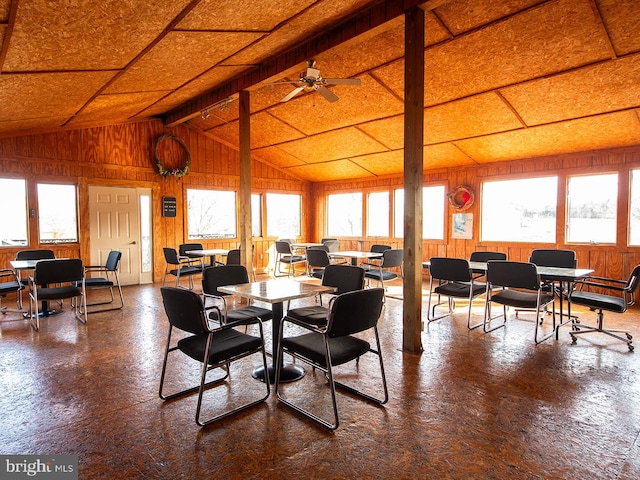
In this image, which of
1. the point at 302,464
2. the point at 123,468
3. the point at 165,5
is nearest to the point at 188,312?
the point at 123,468

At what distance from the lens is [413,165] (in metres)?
3.45

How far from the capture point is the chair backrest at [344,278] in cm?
332

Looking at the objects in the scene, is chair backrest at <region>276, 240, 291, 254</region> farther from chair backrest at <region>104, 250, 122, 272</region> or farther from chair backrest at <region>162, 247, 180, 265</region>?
chair backrest at <region>104, 250, 122, 272</region>

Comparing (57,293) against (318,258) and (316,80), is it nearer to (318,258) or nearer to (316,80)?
(318,258)

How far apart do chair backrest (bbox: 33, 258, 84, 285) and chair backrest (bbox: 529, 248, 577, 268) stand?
18.3ft

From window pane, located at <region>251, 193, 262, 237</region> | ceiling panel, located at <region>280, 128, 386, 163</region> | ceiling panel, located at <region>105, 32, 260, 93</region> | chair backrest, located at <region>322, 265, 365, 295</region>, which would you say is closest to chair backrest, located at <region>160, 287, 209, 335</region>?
chair backrest, located at <region>322, 265, 365, 295</region>

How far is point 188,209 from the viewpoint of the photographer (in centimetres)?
813

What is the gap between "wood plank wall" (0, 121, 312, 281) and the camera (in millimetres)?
6328

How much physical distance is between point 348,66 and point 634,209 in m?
4.60

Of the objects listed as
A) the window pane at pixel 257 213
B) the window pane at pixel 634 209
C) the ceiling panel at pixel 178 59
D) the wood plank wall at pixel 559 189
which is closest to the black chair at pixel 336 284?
the ceiling panel at pixel 178 59

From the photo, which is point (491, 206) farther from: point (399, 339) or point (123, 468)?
point (123, 468)

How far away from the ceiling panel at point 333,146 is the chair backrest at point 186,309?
16.5 ft

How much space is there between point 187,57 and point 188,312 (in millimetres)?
3027

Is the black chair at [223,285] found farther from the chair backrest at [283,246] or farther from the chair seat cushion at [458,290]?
the chair backrest at [283,246]
